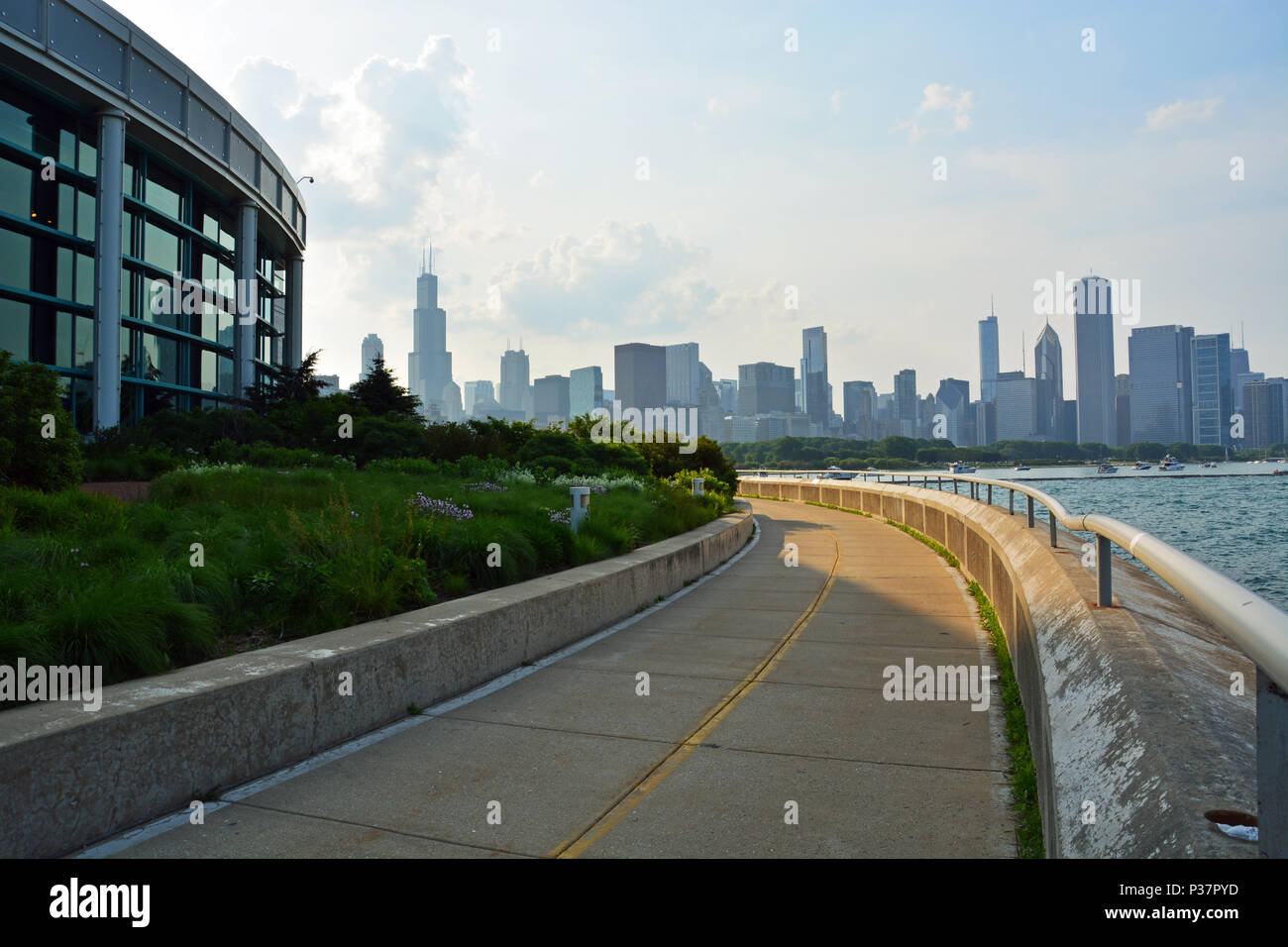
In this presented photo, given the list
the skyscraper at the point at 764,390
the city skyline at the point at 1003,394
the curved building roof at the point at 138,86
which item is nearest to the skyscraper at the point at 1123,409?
the city skyline at the point at 1003,394

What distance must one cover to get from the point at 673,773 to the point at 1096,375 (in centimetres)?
11279

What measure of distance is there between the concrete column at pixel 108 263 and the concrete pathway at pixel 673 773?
2834cm

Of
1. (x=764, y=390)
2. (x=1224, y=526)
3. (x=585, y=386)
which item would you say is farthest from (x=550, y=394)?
(x=1224, y=526)

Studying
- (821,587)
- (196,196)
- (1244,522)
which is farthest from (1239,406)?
(196,196)

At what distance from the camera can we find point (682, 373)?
104438 millimetres

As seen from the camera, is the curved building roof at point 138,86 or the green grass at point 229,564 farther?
the curved building roof at point 138,86

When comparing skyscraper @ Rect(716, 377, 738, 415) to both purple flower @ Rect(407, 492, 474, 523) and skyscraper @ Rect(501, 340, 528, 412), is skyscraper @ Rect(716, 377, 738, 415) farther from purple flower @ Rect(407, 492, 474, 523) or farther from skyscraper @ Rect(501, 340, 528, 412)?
purple flower @ Rect(407, 492, 474, 523)

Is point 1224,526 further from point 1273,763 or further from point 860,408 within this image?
point 860,408

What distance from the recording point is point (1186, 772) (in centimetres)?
239

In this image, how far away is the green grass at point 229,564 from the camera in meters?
4.73

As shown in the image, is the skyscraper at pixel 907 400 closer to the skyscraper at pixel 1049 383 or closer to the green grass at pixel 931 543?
the skyscraper at pixel 1049 383
